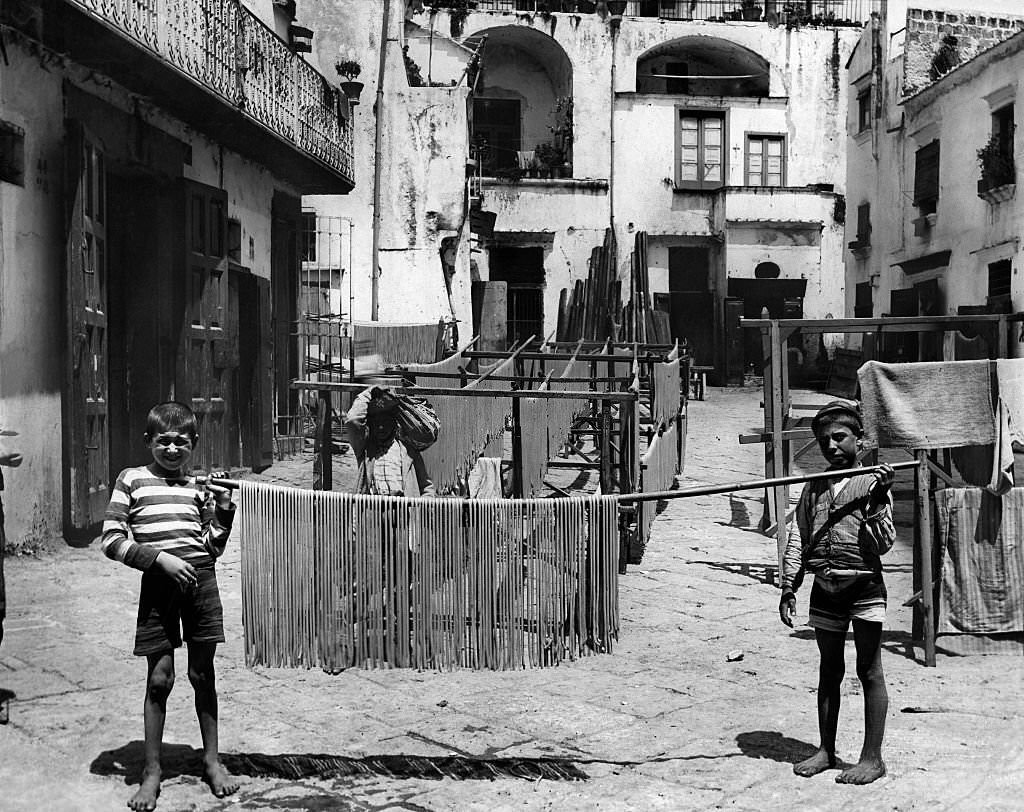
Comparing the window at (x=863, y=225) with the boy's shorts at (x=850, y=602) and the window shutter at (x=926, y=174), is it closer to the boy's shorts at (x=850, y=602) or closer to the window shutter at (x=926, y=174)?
the window shutter at (x=926, y=174)

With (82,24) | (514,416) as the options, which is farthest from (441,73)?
(514,416)

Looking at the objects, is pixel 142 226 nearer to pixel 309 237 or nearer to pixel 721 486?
pixel 721 486

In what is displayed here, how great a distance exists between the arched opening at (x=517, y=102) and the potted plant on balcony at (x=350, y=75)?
39.7 ft

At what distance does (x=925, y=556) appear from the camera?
6.56 m

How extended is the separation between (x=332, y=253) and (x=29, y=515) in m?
11.6

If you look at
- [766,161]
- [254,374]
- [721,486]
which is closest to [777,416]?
[721,486]

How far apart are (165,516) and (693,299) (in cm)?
2677

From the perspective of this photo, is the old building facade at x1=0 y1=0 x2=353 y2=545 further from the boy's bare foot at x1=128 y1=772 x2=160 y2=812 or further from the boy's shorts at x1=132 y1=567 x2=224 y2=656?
the boy's bare foot at x1=128 y1=772 x2=160 y2=812

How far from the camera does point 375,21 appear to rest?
18.7 metres

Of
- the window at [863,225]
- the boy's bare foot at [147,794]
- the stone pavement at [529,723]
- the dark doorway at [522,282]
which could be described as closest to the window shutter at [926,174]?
the window at [863,225]

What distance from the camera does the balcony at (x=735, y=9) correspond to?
Answer: 1197 inches

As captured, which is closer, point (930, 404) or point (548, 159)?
point (930, 404)

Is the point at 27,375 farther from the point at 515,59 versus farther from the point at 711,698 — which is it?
the point at 515,59

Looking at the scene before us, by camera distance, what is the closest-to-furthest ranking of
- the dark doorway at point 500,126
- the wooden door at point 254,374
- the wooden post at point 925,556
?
the wooden post at point 925,556 → the wooden door at point 254,374 → the dark doorway at point 500,126
